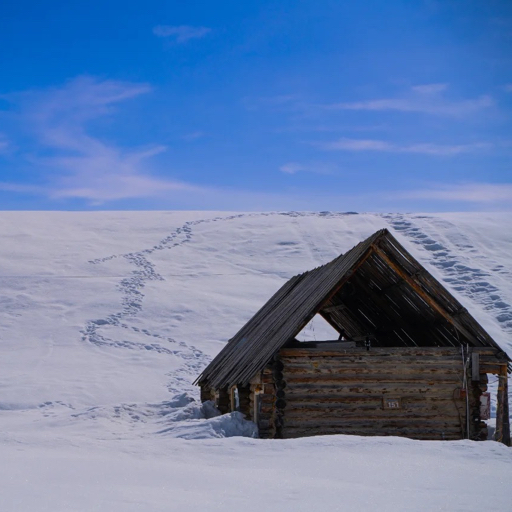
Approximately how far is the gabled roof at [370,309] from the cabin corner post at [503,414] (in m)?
0.46

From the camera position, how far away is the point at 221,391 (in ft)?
52.9

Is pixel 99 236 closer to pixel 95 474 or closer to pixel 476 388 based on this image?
pixel 476 388

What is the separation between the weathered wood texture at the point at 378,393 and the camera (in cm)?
1358

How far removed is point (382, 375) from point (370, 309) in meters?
3.05

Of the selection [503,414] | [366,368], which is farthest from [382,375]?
[503,414]

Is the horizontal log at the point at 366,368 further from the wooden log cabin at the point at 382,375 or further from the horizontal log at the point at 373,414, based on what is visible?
the horizontal log at the point at 373,414

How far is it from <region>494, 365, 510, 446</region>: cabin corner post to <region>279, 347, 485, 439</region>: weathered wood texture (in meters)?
0.40

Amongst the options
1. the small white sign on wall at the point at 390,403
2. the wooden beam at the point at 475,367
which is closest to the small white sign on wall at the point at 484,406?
the wooden beam at the point at 475,367

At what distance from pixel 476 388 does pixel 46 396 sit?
1206 cm

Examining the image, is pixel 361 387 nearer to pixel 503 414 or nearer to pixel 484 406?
pixel 484 406

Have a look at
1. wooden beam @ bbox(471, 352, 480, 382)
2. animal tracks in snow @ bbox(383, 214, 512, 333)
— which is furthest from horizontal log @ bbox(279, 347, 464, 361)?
animal tracks in snow @ bbox(383, 214, 512, 333)

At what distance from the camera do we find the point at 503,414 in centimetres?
1377

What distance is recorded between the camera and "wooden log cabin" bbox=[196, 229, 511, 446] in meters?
13.4

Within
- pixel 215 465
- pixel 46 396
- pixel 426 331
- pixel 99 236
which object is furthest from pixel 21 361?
pixel 99 236
